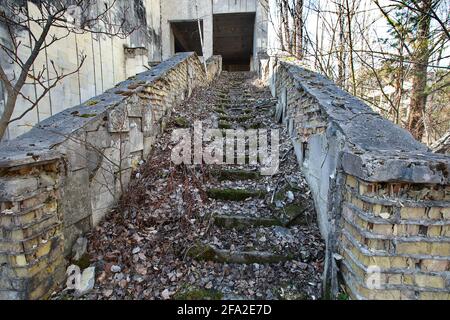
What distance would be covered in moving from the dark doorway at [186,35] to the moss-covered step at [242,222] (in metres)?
12.6

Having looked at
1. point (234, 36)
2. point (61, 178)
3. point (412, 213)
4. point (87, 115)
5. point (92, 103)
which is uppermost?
point (234, 36)

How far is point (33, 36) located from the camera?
224cm

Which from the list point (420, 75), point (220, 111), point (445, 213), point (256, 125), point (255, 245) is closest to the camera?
point (445, 213)

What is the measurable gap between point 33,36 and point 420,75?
5.45 meters

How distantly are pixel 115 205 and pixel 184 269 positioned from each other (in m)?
1.08

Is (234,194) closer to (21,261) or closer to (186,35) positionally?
(21,261)

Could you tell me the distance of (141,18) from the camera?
8508 mm

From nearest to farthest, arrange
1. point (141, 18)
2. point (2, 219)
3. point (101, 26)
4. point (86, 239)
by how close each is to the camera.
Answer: point (2, 219) < point (86, 239) < point (101, 26) < point (141, 18)

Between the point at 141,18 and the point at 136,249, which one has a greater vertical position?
the point at 141,18

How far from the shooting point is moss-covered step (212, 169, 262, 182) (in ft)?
9.56

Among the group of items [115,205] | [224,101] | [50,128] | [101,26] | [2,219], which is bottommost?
[115,205]

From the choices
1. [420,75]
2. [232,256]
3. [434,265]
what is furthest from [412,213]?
[420,75]
